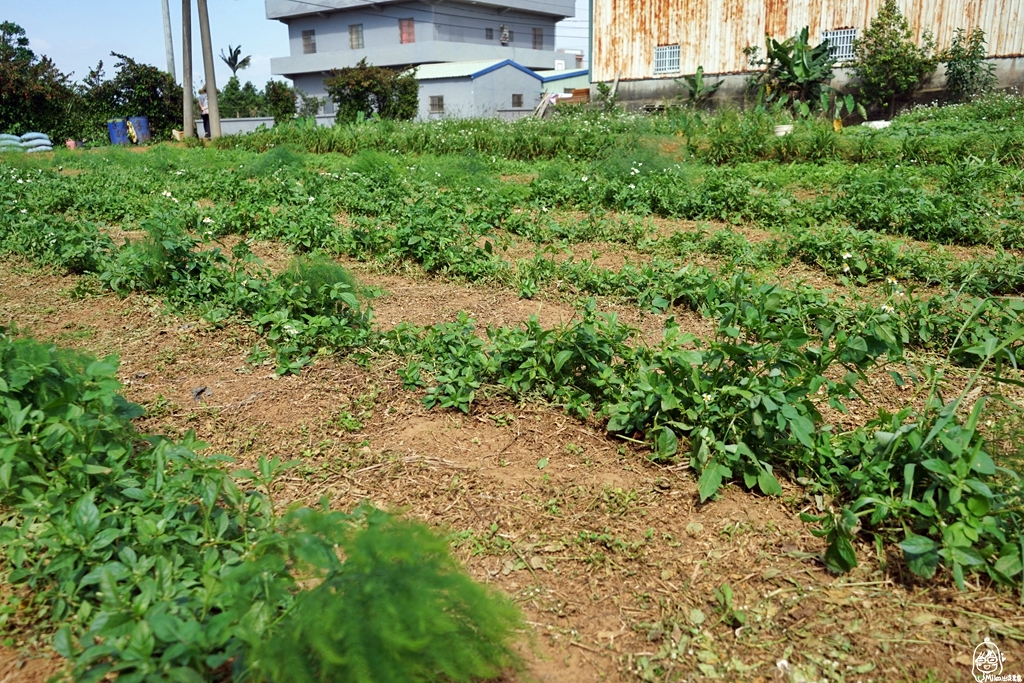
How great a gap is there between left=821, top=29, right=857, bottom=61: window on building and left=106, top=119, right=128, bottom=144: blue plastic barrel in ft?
62.3

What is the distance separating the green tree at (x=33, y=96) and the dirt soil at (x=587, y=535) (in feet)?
72.0

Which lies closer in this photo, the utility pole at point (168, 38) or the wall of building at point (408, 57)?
the utility pole at point (168, 38)

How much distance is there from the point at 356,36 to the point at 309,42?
3347mm

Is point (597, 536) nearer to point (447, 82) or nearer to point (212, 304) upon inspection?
point (212, 304)

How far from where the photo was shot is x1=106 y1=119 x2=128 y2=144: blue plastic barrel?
22.9 metres

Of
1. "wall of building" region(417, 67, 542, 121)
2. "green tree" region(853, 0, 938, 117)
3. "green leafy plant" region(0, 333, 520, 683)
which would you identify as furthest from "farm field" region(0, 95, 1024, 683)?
"wall of building" region(417, 67, 542, 121)

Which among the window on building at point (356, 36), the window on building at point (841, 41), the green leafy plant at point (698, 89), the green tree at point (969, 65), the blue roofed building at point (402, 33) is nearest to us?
the green tree at point (969, 65)

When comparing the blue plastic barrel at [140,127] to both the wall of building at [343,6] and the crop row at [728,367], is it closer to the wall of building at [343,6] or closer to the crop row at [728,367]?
the wall of building at [343,6]

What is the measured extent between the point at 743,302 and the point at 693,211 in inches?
132

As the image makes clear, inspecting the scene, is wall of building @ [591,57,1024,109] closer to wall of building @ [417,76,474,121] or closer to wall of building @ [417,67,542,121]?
wall of building @ [417,67,542,121]

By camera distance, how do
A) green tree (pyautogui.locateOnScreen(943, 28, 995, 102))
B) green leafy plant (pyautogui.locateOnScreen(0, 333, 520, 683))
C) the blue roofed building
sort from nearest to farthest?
1. green leafy plant (pyautogui.locateOnScreen(0, 333, 520, 683))
2. green tree (pyautogui.locateOnScreen(943, 28, 995, 102))
3. the blue roofed building
